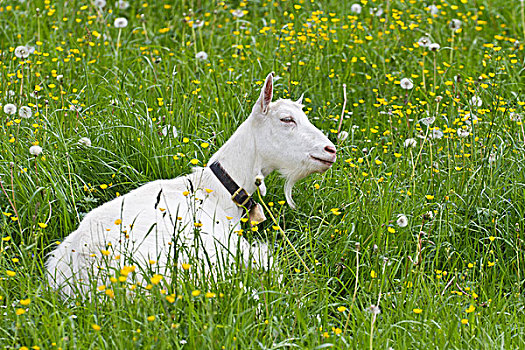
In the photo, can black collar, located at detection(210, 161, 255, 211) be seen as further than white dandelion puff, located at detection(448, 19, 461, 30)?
No

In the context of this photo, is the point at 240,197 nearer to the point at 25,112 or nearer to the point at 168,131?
the point at 168,131

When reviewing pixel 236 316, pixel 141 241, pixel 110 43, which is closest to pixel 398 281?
pixel 236 316

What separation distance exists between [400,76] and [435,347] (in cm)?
354

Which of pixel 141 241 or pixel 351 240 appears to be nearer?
pixel 141 241

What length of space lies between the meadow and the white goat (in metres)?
0.24

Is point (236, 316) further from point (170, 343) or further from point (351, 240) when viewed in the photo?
point (351, 240)

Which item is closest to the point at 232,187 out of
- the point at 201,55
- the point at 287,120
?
the point at 287,120

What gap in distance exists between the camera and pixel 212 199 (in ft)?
15.3

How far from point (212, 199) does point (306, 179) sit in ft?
2.76

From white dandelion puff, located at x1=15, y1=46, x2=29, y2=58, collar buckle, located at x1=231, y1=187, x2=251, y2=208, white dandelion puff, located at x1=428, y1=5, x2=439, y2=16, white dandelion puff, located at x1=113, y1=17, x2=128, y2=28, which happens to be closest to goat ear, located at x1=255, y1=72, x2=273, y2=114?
collar buckle, located at x1=231, y1=187, x2=251, y2=208

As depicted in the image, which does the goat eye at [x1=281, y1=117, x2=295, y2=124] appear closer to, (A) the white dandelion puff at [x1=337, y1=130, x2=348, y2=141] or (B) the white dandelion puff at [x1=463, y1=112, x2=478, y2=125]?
(A) the white dandelion puff at [x1=337, y1=130, x2=348, y2=141]

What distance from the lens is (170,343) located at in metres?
3.36

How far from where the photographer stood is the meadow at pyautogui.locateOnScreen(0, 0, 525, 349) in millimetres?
3660

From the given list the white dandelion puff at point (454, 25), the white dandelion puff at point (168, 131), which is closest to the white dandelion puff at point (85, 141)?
the white dandelion puff at point (168, 131)
